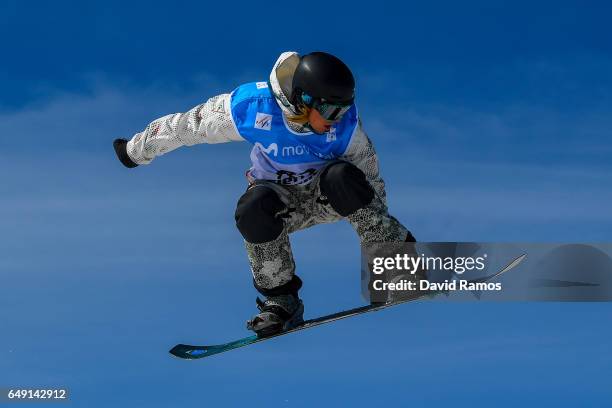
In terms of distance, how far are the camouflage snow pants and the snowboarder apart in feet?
0.04

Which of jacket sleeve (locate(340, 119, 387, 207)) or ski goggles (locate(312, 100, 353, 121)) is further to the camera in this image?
jacket sleeve (locate(340, 119, 387, 207))

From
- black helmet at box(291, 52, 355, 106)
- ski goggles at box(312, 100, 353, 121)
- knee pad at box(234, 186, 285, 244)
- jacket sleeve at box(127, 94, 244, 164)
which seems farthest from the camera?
jacket sleeve at box(127, 94, 244, 164)

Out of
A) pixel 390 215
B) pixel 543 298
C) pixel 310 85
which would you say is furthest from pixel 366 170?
pixel 543 298

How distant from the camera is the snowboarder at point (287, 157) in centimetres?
1108

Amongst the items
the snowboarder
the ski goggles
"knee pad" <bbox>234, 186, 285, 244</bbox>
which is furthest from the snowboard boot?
the ski goggles

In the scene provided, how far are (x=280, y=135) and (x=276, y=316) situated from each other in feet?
7.05

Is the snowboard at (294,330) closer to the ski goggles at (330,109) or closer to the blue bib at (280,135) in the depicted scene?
the blue bib at (280,135)

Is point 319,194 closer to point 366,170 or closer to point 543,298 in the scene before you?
point 366,170

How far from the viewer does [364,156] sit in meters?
11.7

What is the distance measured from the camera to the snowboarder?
1108 cm

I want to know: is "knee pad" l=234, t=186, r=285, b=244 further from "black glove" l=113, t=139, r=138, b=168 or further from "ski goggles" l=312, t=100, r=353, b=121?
"black glove" l=113, t=139, r=138, b=168

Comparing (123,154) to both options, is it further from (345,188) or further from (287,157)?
(345,188)

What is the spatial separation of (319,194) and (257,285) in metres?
1.33

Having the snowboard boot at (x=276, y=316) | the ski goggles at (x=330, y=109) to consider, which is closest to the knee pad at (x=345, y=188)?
the ski goggles at (x=330, y=109)
